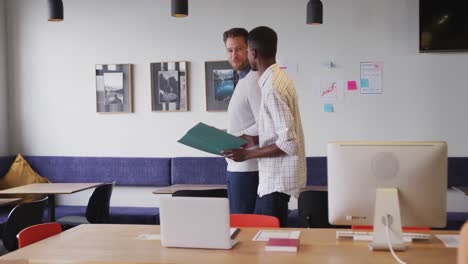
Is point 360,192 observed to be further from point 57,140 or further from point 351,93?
point 57,140

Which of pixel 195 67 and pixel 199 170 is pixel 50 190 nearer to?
pixel 199 170

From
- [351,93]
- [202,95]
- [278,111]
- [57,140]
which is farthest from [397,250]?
[57,140]

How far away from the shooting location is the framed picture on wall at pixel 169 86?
6.13 m

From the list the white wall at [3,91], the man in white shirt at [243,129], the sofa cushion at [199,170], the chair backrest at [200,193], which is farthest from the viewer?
the white wall at [3,91]

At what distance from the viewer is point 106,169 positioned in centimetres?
627

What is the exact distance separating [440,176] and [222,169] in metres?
3.94

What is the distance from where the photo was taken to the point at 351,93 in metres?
5.84

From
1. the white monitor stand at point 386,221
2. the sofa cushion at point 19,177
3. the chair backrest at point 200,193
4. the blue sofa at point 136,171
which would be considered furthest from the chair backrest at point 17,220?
the white monitor stand at point 386,221

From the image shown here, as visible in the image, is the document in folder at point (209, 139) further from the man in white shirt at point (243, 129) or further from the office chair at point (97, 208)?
the office chair at point (97, 208)

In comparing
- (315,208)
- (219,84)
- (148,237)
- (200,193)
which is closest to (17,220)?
(200,193)

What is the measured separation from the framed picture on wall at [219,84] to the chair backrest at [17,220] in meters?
2.40

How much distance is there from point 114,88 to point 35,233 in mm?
3750

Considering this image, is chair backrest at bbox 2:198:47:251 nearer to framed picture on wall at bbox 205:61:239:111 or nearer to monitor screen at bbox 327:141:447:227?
framed picture on wall at bbox 205:61:239:111

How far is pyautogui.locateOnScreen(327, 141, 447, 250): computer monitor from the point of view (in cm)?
218
